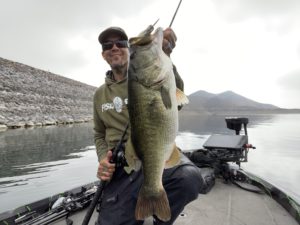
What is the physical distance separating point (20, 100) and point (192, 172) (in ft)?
113

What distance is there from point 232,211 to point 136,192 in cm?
263

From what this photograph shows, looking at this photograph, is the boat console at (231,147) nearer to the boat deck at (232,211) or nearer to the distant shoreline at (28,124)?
the boat deck at (232,211)

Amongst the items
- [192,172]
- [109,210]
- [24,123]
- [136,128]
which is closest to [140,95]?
[136,128]

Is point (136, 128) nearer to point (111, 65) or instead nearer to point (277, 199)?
point (111, 65)

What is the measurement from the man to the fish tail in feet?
2.00

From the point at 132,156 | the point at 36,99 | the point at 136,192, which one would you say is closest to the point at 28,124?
the point at 36,99

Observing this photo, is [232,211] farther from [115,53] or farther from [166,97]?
[166,97]

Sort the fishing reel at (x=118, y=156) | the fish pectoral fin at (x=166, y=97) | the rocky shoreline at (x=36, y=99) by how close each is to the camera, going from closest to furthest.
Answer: the fish pectoral fin at (x=166, y=97), the fishing reel at (x=118, y=156), the rocky shoreline at (x=36, y=99)

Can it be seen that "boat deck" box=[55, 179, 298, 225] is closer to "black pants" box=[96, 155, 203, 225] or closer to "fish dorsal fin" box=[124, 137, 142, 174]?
"black pants" box=[96, 155, 203, 225]

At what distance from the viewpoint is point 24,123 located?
32469 mm

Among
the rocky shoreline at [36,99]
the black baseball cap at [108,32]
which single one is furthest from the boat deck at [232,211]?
the rocky shoreline at [36,99]

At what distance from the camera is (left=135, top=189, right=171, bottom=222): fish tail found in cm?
298

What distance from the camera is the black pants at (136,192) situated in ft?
11.8

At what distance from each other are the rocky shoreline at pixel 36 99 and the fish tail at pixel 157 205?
30.0 meters
